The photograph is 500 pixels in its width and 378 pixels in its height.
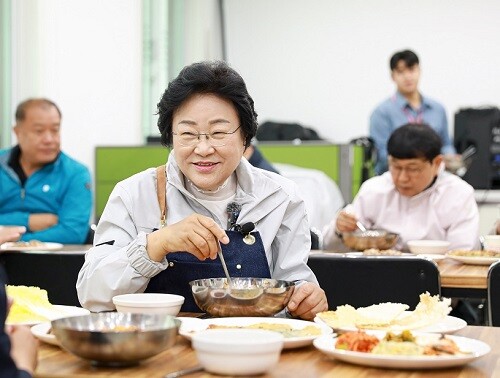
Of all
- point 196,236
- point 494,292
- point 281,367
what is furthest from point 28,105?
point 281,367

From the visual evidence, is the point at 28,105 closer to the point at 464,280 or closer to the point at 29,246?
the point at 29,246

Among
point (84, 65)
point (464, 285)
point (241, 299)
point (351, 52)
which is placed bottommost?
point (464, 285)

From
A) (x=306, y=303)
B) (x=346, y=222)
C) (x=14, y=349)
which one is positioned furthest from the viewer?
(x=346, y=222)

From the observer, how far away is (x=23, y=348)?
4.85 ft

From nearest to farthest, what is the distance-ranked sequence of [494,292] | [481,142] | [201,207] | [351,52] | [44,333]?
[44,333]
[201,207]
[494,292]
[481,142]
[351,52]

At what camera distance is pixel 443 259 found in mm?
3602

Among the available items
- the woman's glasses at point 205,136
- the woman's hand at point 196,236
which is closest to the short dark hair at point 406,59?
the woman's glasses at point 205,136

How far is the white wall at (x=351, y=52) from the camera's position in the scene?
9.50 m

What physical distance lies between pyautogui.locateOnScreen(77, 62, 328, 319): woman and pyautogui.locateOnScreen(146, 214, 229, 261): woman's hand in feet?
0.39

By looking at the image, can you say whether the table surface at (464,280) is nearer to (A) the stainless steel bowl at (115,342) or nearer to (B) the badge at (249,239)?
(B) the badge at (249,239)

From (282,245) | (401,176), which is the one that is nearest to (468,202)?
(401,176)

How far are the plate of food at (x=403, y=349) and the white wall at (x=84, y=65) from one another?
4.66 meters

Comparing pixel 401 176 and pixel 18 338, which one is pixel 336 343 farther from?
pixel 401 176

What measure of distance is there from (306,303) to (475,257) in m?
1.37
